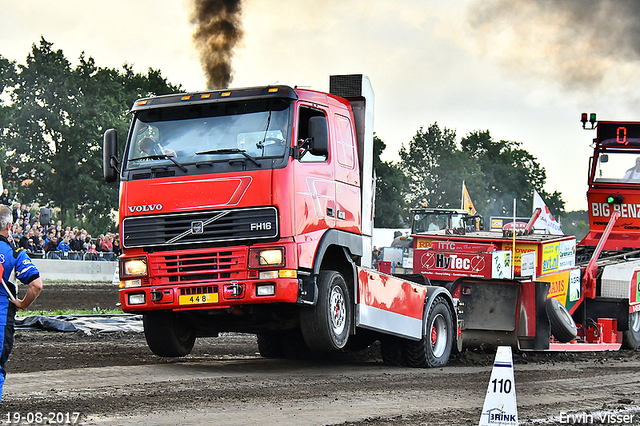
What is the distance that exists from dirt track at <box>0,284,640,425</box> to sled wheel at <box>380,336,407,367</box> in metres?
0.19

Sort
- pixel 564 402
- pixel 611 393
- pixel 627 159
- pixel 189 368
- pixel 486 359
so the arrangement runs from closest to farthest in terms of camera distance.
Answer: pixel 564 402 < pixel 611 393 < pixel 189 368 < pixel 486 359 < pixel 627 159

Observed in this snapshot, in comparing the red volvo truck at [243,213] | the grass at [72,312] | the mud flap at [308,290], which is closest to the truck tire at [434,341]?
the red volvo truck at [243,213]

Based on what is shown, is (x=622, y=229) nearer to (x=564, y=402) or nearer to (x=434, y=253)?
(x=434, y=253)

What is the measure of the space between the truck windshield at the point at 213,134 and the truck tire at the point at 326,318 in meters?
1.54

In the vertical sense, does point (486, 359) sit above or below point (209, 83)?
below

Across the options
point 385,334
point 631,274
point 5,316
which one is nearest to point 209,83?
point 385,334

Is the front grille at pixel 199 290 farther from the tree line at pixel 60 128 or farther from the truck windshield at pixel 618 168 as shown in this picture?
the tree line at pixel 60 128

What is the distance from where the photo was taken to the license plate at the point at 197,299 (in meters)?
9.04

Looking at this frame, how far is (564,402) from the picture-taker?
8148 mm

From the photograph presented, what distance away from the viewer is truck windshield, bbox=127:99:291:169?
9.10 m

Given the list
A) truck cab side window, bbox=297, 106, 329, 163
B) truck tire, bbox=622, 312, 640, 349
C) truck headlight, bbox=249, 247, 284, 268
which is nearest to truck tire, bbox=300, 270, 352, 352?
truck headlight, bbox=249, 247, 284, 268

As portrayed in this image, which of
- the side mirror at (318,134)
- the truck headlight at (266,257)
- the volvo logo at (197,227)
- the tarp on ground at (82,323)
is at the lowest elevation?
the tarp on ground at (82,323)

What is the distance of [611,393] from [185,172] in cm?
500

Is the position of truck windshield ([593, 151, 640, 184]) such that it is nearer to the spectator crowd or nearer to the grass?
the grass
